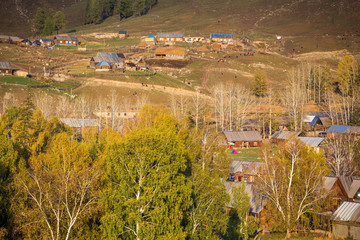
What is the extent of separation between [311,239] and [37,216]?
22328mm

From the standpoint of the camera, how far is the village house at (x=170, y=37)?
16541 centimetres

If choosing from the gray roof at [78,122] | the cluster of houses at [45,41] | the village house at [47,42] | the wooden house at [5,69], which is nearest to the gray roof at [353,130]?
the gray roof at [78,122]

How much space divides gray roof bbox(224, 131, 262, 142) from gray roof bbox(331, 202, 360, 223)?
110 ft

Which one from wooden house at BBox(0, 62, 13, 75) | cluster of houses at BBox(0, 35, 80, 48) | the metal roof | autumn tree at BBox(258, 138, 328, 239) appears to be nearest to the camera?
autumn tree at BBox(258, 138, 328, 239)

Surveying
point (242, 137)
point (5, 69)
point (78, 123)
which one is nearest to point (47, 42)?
point (5, 69)

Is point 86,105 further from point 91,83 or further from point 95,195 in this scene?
point 95,195

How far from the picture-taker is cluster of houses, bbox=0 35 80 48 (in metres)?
151

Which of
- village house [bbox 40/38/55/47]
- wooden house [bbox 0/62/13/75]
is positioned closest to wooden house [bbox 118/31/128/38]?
village house [bbox 40/38/55/47]

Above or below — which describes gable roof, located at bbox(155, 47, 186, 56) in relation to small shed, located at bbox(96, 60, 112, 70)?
above

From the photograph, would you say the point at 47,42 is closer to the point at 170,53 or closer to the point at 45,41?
the point at 45,41

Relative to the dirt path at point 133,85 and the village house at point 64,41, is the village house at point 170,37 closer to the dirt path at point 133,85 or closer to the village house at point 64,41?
the village house at point 64,41

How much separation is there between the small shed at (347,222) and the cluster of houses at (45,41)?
137596mm

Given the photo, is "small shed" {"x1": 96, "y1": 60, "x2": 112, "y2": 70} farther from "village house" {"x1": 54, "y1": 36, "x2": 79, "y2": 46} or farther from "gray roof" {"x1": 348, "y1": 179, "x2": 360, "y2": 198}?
"gray roof" {"x1": 348, "y1": 179, "x2": 360, "y2": 198}

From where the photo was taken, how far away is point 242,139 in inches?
2795
